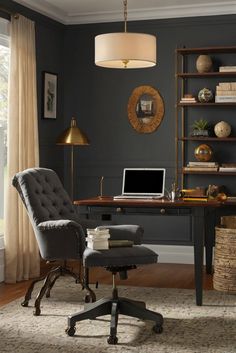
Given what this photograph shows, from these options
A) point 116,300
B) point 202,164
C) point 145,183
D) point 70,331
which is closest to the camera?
point 70,331

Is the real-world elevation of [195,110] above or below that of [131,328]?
above

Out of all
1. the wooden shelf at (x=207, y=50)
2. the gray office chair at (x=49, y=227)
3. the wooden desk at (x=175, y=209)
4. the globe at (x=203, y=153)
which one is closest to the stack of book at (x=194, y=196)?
the wooden desk at (x=175, y=209)

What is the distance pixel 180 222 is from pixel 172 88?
1.48 metres

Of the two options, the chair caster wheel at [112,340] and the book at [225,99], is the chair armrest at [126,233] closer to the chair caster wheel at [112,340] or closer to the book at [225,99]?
the chair caster wheel at [112,340]

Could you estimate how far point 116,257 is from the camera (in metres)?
4.30

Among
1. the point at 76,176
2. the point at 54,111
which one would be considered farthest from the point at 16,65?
the point at 76,176

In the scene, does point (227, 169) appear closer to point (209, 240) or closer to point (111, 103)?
point (209, 240)

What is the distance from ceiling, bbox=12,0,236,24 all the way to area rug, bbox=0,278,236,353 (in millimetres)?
3080

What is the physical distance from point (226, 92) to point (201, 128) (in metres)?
0.46

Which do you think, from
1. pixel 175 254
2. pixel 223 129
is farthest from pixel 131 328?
pixel 223 129

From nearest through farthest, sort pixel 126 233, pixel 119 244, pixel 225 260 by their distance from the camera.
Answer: pixel 119 244, pixel 126 233, pixel 225 260

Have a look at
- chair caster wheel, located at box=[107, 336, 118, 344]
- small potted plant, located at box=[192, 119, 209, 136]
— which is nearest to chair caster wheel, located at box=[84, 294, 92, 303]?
chair caster wheel, located at box=[107, 336, 118, 344]

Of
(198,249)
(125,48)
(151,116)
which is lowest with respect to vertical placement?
(198,249)

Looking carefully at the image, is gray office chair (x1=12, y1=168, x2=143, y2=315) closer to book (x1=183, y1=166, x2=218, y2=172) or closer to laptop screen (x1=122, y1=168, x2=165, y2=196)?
laptop screen (x1=122, y1=168, x2=165, y2=196)
